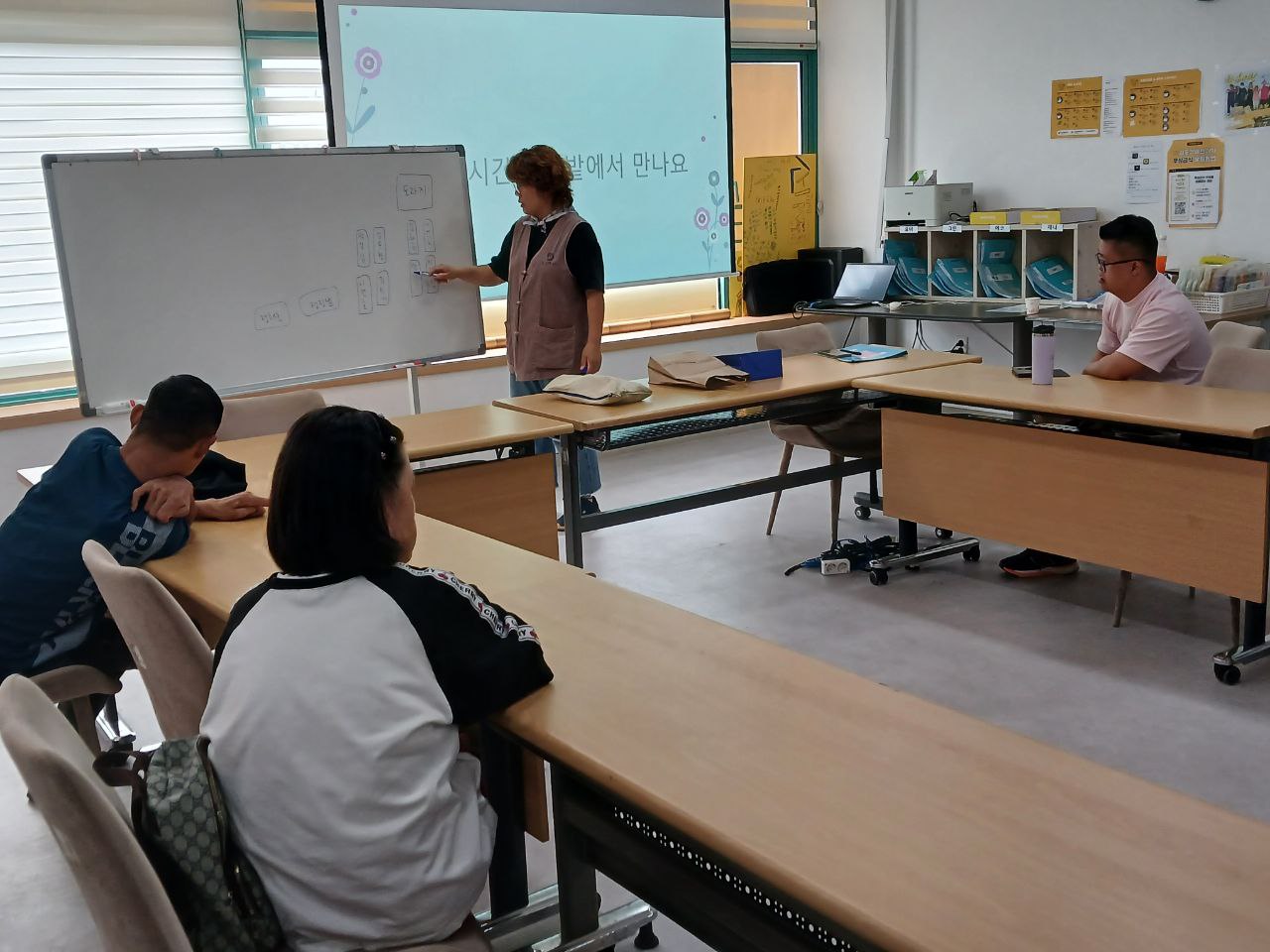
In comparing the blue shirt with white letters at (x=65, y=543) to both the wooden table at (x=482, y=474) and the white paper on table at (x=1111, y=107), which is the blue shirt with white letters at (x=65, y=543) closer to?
the wooden table at (x=482, y=474)

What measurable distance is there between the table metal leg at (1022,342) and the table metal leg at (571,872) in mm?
4431

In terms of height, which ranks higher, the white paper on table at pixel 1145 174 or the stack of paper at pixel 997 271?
the white paper on table at pixel 1145 174

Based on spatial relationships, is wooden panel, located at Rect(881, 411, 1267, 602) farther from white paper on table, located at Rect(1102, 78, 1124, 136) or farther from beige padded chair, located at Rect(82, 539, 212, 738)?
white paper on table, located at Rect(1102, 78, 1124, 136)

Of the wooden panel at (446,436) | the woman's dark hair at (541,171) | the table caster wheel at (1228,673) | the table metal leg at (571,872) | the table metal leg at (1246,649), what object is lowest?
the table caster wheel at (1228,673)

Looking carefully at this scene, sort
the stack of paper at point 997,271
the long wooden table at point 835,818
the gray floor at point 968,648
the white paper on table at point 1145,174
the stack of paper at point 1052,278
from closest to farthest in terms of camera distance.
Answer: the long wooden table at point 835,818 → the gray floor at point 968,648 → the white paper on table at point 1145,174 → the stack of paper at point 1052,278 → the stack of paper at point 997,271

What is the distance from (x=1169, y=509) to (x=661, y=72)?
153 inches

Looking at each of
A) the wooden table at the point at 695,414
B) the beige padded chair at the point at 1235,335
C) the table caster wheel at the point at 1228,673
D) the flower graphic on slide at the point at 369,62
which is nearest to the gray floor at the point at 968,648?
the table caster wheel at the point at 1228,673

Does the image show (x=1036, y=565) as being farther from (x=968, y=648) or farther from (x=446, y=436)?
(x=446, y=436)

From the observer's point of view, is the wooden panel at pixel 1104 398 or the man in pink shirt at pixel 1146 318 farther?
the man in pink shirt at pixel 1146 318

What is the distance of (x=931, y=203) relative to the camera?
6.38m

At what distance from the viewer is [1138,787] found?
131cm

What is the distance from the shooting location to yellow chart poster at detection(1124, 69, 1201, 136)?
555 centimetres

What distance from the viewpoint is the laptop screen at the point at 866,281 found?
19.9 ft

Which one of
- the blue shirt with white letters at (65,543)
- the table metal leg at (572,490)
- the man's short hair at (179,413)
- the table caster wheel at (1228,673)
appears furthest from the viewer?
the table metal leg at (572,490)
